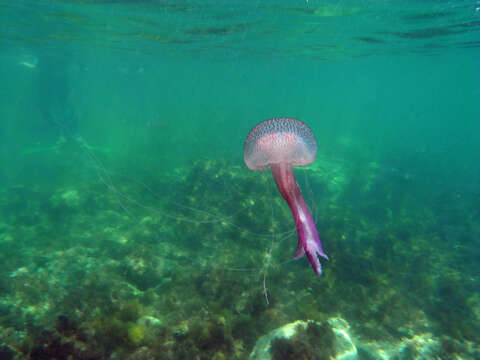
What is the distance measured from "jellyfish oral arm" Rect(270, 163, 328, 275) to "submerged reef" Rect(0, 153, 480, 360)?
1548 millimetres

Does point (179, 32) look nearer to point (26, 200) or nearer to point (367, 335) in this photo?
point (26, 200)

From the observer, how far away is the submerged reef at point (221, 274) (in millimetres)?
3340

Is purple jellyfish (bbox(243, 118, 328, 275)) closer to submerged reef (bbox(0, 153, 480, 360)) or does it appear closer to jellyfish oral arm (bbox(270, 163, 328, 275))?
jellyfish oral arm (bbox(270, 163, 328, 275))

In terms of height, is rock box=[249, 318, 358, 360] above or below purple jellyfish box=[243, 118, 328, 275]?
below

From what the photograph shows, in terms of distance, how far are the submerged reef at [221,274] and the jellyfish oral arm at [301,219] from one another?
5.08 feet

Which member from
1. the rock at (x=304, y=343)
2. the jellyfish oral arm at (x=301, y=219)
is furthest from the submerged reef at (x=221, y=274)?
the jellyfish oral arm at (x=301, y=219)

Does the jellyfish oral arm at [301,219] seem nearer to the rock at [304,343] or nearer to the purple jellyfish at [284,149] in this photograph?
the purple jellyfish at [284,149]

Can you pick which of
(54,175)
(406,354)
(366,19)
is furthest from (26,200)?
(366,19)

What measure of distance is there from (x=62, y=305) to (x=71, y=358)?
184 cm

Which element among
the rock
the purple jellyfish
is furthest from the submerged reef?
the purple jellyfish

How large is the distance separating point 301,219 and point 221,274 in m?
3.23

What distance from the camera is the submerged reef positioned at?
3340 mm

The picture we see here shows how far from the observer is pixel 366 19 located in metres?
11.7

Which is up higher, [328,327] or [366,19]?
[366,19]
